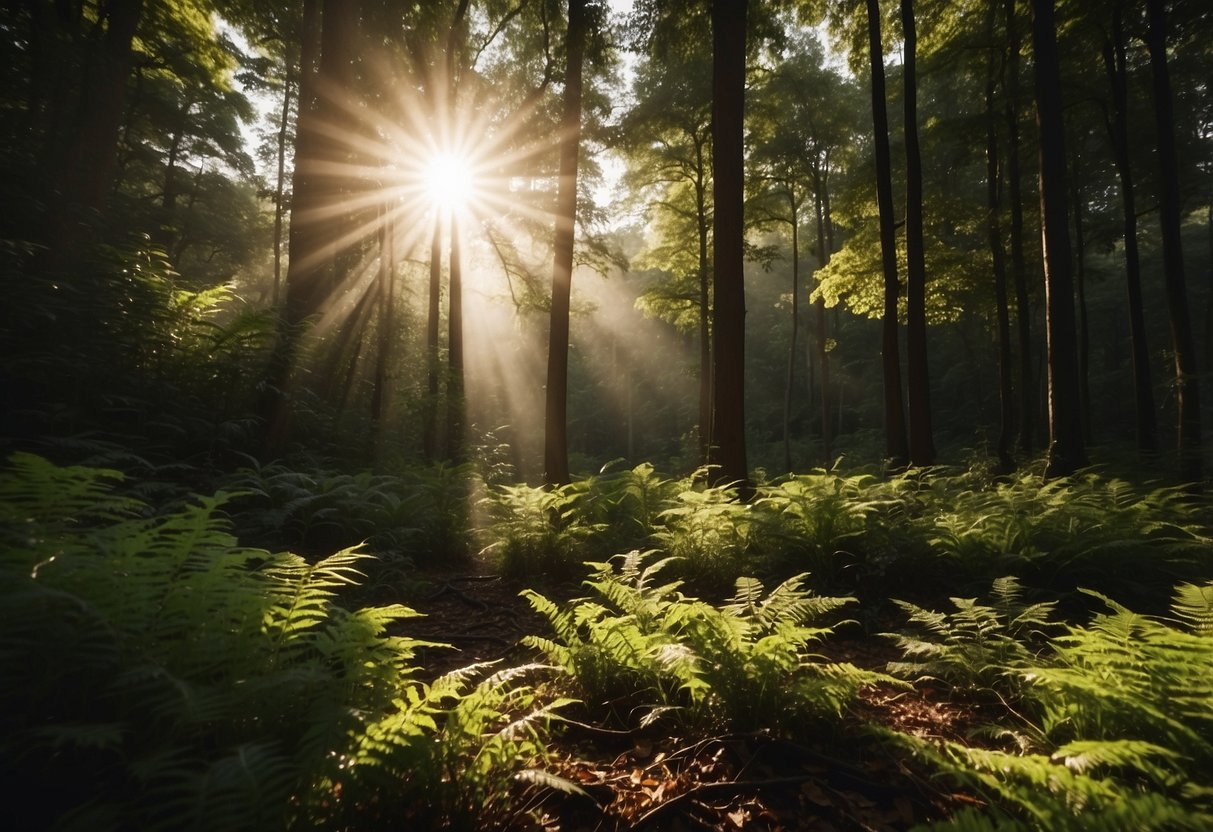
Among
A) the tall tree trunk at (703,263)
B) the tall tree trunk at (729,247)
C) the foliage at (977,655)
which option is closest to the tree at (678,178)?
the tall tree trunk at (703,263)

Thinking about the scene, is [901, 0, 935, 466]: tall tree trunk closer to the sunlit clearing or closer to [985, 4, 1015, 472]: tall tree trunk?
[985, 4, 1015, 472]: tall tree trunk

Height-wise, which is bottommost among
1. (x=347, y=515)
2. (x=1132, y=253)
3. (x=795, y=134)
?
(x=347, y=515)

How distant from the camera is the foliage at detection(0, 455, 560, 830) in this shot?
4.89 ft

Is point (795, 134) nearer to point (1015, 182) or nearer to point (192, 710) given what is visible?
point (1015, 182)

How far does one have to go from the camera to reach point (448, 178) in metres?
13.6

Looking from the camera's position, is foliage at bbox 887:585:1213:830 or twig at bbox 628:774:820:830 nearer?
foliage at bbox 887:585:1213:830

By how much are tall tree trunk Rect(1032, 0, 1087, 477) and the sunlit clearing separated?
12180 mm

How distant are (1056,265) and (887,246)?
2.73 meters

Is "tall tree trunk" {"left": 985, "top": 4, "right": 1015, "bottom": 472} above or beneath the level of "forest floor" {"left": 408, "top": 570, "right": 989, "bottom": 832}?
above

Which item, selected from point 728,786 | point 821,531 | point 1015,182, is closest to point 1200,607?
point 821,531

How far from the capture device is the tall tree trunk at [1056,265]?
25.4ft

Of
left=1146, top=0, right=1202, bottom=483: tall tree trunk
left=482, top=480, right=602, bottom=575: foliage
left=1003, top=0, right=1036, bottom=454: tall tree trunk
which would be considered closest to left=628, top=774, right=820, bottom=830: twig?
left=482, top=480, right=602, bottom=575: foliage

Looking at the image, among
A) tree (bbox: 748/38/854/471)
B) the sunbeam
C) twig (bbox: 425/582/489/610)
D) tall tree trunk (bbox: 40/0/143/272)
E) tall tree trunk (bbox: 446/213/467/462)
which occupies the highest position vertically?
tree (bbox: 748/38/854/471)

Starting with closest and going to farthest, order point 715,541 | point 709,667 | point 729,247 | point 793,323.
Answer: point 709,667
point 715,541
point 729,247
point 793,323
